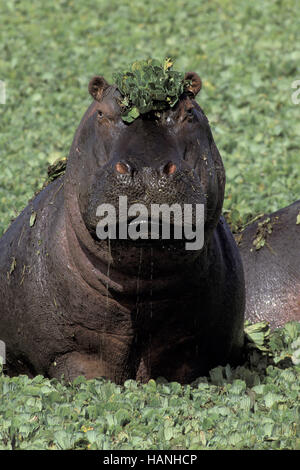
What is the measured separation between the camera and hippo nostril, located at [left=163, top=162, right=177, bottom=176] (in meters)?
5.20

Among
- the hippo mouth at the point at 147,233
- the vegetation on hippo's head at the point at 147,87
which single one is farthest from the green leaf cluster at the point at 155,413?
the vegetation on hippo's head at the point at 147,87

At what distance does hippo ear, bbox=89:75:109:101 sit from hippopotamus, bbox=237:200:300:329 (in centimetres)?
250

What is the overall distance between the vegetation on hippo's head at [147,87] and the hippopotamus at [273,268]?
2.50 meters

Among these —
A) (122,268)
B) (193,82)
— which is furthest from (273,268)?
(122,268)

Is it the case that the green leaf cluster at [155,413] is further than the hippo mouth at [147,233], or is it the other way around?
the green leaf cluster at [155,413]

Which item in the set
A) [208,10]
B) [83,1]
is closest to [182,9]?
[208,10]

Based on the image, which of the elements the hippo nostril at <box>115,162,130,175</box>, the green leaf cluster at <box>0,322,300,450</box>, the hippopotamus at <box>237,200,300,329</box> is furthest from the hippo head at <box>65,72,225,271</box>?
the hippopotamus at <box>237,200,300,329</box>

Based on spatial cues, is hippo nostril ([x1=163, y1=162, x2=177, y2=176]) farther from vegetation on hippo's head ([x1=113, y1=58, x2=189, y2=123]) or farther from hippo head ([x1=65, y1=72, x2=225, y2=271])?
vegetation on hippo's head ([x1=113, y1=58, x2=189, y2=123])

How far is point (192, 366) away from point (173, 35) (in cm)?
810

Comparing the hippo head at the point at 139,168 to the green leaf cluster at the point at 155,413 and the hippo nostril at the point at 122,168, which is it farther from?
the green leaf cluster at the point at 155,413

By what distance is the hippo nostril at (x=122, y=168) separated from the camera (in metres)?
5.17

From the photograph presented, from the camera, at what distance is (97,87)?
19.0ft
